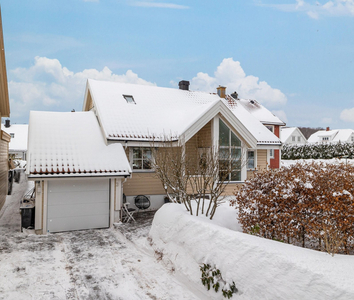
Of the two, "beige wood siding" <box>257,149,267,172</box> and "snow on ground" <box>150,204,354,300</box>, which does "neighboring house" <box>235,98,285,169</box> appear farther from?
"snow on ground" <box>150,204,354,300</box>

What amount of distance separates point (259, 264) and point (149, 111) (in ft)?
39.8

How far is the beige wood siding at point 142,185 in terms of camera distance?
14.2 metres

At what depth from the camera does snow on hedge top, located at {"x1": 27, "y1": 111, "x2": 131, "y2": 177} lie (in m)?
11.0

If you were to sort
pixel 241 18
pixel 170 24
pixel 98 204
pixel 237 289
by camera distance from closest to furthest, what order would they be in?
pixel 237 289 < pixel 98 204 < pixel 241 18 < pixel 170 24

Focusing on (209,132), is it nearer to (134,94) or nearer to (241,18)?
(134,94)

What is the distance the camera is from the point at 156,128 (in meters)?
14.8

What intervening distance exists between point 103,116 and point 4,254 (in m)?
7.83

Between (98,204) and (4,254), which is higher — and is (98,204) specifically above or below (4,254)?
above

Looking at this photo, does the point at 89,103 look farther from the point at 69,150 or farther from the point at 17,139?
the point at 17,139

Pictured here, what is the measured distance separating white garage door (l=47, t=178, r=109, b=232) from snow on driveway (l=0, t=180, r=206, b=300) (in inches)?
23.4

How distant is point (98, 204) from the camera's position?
11.8 m

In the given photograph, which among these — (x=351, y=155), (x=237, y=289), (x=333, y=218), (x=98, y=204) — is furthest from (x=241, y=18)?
(x=351, y=155)

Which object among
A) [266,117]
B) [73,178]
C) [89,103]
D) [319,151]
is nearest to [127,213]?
[73,178]

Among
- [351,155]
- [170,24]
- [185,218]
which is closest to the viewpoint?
[185,218]
